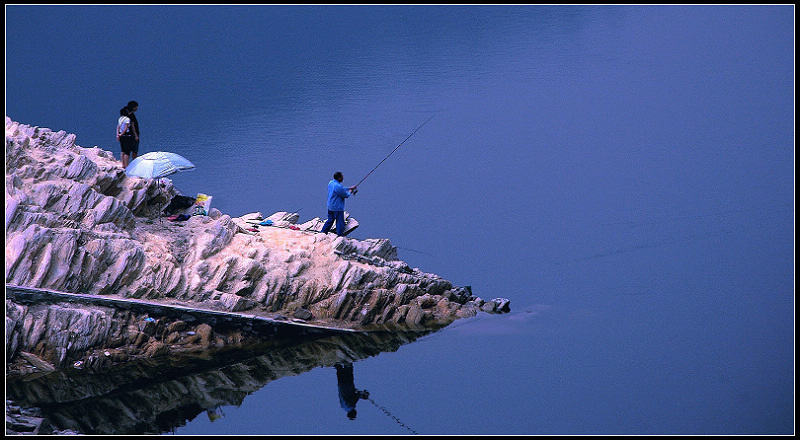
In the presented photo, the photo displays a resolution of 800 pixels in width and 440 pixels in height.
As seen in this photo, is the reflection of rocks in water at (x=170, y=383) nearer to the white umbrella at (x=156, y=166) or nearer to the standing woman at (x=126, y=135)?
the white umbrella at (x=156, y=166)

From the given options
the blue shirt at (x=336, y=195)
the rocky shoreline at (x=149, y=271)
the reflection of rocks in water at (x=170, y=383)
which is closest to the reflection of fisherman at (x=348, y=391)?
the reflection of rocks in water at (x=170, y=383)

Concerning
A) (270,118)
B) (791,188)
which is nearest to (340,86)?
(270,118)

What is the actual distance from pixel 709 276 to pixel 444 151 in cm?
962

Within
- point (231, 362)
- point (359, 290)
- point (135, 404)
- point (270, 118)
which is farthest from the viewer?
point (270, 118)

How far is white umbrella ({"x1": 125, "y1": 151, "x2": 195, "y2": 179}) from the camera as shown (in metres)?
28.0

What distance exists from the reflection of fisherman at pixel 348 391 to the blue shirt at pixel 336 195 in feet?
14.0

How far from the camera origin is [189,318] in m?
26.6

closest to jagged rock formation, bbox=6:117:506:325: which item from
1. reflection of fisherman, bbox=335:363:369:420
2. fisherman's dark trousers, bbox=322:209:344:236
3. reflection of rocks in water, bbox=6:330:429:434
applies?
fisherman's dark trousers, bbox=322:209:344:236

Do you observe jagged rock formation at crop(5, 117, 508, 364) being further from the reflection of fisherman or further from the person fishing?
the reflection of fisherman

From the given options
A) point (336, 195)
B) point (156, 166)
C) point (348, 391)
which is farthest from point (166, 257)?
point (348, 391)

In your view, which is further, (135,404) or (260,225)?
(260,225)

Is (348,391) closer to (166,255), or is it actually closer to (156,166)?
(166,255)

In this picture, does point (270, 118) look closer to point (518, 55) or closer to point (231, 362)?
point (518, 55)

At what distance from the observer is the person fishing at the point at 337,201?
28.9 metres
